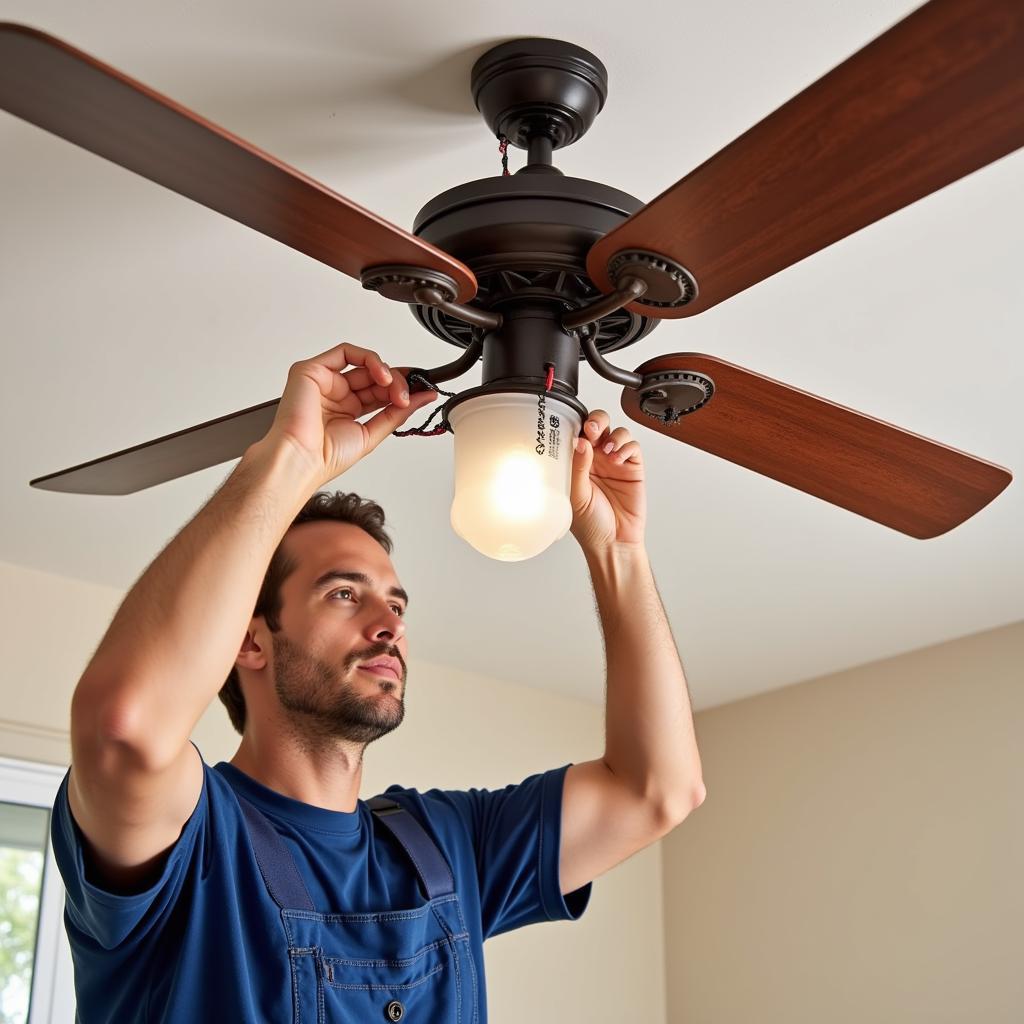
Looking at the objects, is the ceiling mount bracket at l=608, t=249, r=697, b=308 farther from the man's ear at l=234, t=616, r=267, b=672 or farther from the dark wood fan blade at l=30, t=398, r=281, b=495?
the man's ear at l=234, t=616, r=267, b=672

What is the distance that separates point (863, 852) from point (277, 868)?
2.27 meters

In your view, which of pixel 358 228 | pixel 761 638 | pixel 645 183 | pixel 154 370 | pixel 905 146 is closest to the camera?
pixel 905 146

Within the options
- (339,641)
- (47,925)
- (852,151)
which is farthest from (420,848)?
(47,925)

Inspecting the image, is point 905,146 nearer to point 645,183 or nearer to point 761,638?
point 645,183

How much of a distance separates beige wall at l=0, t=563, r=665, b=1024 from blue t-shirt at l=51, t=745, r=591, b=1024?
A: 1.39 metres

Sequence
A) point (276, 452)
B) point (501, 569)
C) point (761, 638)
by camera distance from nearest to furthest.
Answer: point (276, 452), point (501, 569), point (761, 638)

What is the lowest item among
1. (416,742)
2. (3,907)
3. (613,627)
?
(3,907)

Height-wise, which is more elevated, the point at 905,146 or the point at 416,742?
the point at 416,742

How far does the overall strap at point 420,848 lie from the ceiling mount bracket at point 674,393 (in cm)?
56

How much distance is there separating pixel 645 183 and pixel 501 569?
129cm

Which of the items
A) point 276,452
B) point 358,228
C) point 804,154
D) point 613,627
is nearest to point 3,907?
point 613,627

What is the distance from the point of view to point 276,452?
1099mm

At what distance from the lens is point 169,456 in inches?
53.2

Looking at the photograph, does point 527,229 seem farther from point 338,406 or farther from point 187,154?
point 187,154
